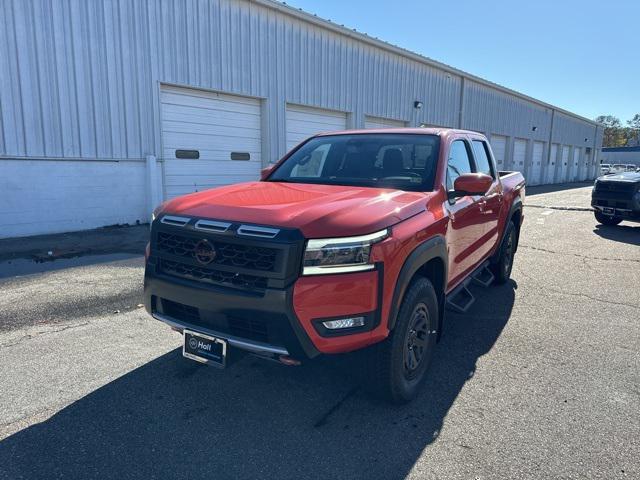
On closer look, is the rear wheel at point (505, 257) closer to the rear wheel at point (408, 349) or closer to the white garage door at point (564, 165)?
the rear wheel at point (408, 349)

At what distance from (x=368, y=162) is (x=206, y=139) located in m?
8.00

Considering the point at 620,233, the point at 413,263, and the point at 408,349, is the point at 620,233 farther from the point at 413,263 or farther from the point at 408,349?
the point at 413,263

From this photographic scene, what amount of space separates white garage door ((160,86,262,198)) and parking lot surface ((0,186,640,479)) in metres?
6.19

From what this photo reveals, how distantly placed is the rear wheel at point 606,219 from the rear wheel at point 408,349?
10.6 m

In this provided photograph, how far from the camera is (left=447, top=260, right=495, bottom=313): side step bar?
13.9 ft

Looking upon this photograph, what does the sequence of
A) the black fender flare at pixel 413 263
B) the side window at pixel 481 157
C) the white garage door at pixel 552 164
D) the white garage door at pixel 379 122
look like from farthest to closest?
the white garage door at pixel 552 164
the white garage door at pixel 379 122
the side window at pixel 481 157
the black fender flare at pixel 413 263

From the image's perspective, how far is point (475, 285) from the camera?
19.8ft

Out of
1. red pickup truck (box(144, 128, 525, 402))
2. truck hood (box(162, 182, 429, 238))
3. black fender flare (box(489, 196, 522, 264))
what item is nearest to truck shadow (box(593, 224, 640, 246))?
black fender flare (box(489, 196, 522, 264))

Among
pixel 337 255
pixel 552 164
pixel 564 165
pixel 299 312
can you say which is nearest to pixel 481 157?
pixel 337 255

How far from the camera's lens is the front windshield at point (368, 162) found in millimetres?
3580

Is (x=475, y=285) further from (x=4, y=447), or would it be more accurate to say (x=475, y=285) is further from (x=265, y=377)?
(x=4, y=447)

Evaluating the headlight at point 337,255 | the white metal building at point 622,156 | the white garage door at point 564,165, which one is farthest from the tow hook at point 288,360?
the white metal building at point 622,156

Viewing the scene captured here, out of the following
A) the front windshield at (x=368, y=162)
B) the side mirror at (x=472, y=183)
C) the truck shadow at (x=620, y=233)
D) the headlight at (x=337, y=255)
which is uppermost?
the front windshield at (x=368, y=162)

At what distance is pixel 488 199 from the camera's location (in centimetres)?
464
